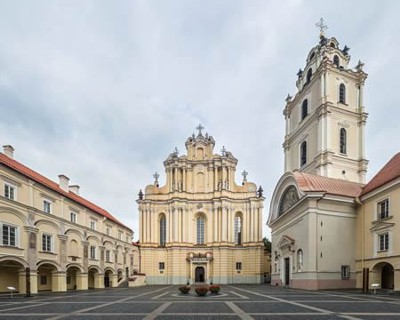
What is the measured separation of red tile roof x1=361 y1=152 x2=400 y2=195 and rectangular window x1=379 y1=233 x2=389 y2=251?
11.7 ft

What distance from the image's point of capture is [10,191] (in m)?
24.4

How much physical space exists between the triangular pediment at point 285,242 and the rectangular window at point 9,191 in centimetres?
2341

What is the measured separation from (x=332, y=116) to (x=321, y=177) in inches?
341

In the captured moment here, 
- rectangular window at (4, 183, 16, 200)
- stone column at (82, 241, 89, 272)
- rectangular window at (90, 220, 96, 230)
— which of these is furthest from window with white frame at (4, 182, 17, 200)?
rectangular window at (90, 220, 96, 230)

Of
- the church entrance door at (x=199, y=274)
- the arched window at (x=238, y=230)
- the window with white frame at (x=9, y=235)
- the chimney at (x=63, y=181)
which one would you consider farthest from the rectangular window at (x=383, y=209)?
the chimney at (x=63, y=181)

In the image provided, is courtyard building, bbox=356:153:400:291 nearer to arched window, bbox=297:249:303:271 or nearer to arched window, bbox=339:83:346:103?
arched window, bbox=297:249:303:271

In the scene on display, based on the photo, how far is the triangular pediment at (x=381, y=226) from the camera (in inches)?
955

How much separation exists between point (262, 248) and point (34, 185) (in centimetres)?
3235

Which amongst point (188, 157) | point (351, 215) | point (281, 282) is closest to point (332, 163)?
point (351, 215)

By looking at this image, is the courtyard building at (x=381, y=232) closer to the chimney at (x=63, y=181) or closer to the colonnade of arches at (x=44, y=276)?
the colonnade of arches at (x=44, y=276)

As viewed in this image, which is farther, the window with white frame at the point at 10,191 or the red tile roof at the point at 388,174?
the red tile roof at the point at 388,174

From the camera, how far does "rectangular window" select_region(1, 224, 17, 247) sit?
23.6 m

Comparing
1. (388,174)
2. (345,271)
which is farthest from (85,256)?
(388,174)

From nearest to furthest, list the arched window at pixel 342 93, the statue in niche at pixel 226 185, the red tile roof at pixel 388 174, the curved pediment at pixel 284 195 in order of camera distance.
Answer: the red tile roof at pixel 388 174
the curved pediment at pixel 284 195
the arched window at pixel 342 93
the statue in niche at pixel 226 185
